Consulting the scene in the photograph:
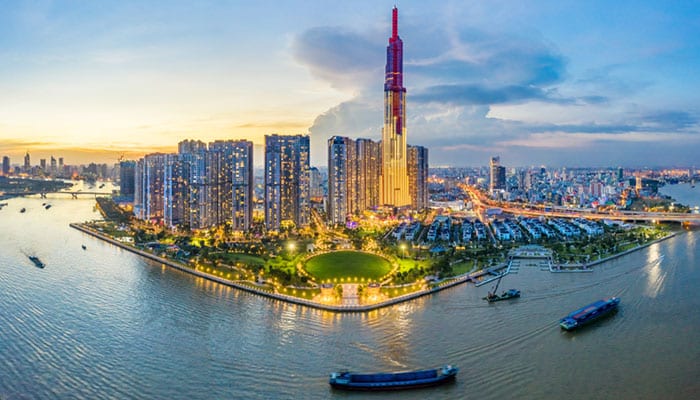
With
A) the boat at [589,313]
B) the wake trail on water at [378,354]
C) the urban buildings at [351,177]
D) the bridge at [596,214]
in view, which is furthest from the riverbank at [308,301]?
the bridge at [596,214]

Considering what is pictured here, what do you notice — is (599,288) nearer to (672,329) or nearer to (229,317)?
(672,329)

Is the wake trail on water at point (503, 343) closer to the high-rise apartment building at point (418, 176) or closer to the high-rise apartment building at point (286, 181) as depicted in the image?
the high-rise apartment building at point (286, 181)

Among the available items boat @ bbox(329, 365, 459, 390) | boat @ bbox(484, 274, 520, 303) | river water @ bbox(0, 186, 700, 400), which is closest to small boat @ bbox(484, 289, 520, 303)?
boat @ bbox(484, 274, 520, 303)

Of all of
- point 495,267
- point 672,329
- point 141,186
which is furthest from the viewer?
point 141,186

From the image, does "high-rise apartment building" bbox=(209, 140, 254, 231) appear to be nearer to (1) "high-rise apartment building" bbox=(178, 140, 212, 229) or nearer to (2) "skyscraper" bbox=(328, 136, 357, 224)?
(1) "high-rise apartment building" bbox=(178, 140, 212, 229)

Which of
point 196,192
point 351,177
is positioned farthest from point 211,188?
point 351,177

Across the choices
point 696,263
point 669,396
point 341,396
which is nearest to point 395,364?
point 341,396
